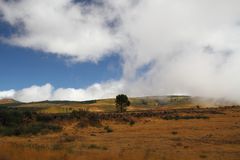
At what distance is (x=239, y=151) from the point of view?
785 inches

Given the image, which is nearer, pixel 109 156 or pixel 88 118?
pixel 109 156

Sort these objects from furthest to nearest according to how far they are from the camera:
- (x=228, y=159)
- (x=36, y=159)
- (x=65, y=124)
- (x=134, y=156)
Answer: (x=65, y=124), (x=228, y=159), (x=134, y=156), (x=36, y=159)

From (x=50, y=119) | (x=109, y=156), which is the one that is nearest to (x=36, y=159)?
(x=109, y=156)

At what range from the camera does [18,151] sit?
49.7 feet

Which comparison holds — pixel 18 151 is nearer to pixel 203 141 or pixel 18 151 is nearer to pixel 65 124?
pixel 203 141

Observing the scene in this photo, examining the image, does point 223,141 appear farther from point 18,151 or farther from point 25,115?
point 25,115

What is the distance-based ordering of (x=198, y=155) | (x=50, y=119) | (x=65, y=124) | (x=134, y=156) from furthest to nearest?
(x=50, y=119) → (x=65, y=124) → (x=198, y=155) → (x=134, y=156)

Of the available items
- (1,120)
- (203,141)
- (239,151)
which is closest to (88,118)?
(1,120)

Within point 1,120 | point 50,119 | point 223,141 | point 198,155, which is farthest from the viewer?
point 50,119

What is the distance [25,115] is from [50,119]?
418 cm

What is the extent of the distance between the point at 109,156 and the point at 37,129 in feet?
78.1

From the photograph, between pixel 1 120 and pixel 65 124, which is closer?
pixel 1 120

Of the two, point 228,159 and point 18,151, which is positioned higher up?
point 18,151

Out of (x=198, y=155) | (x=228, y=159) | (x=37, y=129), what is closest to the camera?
(x=228, y=159)
